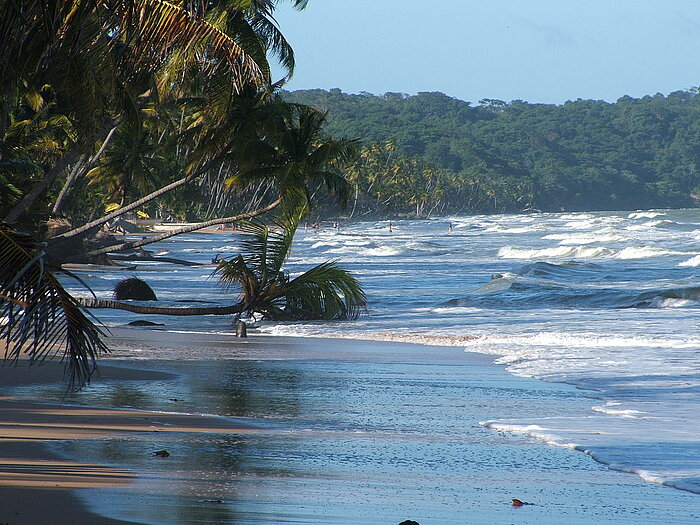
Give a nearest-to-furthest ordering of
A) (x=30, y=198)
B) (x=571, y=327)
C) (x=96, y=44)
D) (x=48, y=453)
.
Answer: (x=48, y=453) → (x=96, y=44) → (x=30, y=198) → (x=571, y=327)

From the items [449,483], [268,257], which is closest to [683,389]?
[449,483]

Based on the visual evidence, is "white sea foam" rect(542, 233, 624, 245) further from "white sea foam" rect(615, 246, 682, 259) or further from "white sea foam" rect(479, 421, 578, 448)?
"white sea foam" rect(479, 421, 578, 448)

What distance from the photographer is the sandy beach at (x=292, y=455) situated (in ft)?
15.1

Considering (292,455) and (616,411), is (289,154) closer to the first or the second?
(616,411)

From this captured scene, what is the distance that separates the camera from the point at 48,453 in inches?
216

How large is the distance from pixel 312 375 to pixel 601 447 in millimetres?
4325

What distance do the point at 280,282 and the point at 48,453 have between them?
12.0 m

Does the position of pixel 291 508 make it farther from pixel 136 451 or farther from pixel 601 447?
pixel 601 447

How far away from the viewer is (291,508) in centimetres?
461

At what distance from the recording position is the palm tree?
16875 mm

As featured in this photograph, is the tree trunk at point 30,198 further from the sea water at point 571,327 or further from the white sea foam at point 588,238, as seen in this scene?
the white sea foam at point 588,238

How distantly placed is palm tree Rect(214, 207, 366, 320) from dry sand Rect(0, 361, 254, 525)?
319 inches

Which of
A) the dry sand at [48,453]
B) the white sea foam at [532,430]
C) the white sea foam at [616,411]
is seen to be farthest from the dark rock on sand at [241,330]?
the white sea foam at [532,430]

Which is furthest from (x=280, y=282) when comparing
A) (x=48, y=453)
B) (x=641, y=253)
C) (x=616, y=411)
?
(x=641, y=253)
